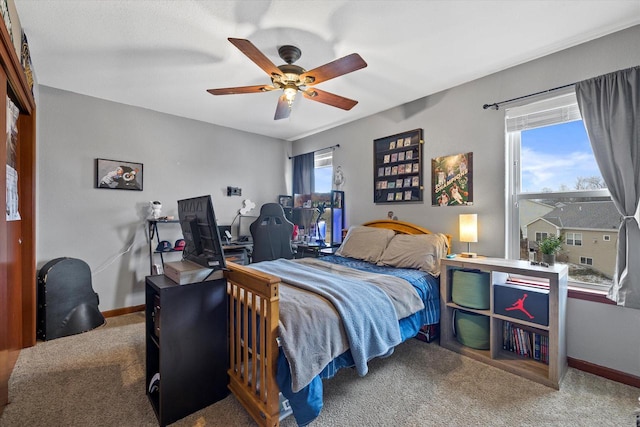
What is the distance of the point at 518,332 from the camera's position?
2381 mm

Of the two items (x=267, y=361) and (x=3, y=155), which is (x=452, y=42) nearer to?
(x=267, y=361)

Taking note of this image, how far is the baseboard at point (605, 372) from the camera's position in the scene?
199cm

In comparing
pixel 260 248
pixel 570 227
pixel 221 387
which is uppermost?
pixel 570 227

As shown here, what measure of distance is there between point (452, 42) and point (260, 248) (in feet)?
8.90

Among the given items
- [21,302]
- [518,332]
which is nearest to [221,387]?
[21,302]

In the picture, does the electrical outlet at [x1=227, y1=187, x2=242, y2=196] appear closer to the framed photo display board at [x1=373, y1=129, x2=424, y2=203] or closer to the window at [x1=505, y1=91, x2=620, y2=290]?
the framed photo display board at [x1=373, y1=129, x2=424, y2=203]

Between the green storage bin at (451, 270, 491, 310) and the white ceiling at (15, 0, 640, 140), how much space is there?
1850 millimetres

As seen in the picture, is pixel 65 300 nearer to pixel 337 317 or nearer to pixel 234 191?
pixel 234 191

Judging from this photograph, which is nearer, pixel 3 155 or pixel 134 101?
pixel 3 155

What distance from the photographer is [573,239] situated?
238cm

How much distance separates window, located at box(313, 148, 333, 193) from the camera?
14.7 ft

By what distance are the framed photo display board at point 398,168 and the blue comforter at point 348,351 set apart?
100 cm

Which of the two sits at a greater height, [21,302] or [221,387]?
[21,302]

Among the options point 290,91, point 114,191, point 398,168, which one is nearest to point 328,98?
point 290,91
